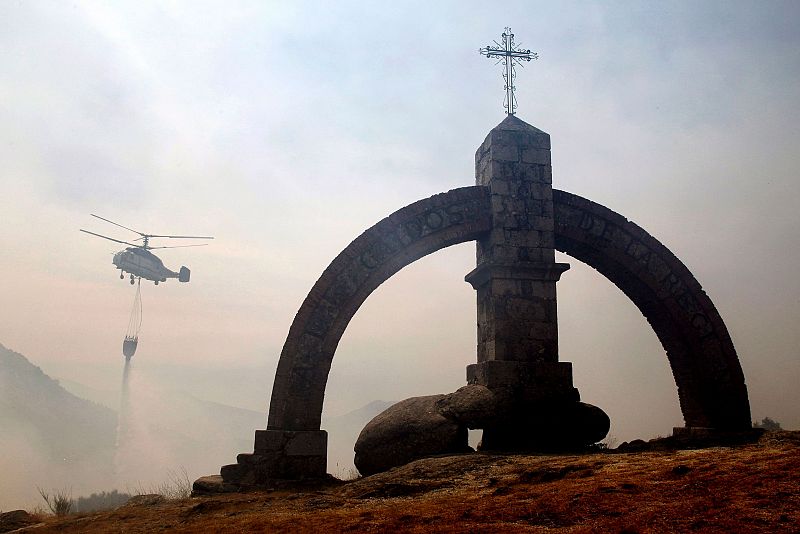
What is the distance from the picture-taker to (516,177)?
9.37 meters

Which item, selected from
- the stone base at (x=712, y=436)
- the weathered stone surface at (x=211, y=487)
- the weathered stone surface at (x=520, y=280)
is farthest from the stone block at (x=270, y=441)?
the stone base at (x=712, y=436)

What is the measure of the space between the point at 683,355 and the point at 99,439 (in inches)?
3502

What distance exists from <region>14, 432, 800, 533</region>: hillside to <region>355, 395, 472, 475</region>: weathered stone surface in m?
1.10

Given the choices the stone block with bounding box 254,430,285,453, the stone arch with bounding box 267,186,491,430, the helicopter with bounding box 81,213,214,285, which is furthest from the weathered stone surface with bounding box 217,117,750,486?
the helicopter with bounding box 81,213,214,285

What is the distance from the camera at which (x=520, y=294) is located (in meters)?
8.91

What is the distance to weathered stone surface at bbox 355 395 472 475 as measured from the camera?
770 centimetres

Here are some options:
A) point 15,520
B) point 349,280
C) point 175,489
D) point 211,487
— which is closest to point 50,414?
point 175,489

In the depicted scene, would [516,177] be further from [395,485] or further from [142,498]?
[142,498]

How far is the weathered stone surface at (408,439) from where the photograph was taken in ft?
25.3

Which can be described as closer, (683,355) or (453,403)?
(453,403)

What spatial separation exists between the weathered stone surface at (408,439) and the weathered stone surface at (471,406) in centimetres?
9

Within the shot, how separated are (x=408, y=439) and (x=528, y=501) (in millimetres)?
3792

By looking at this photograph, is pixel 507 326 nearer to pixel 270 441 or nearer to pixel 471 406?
pixel 471 406

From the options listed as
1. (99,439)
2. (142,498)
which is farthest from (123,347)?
(142,498)
